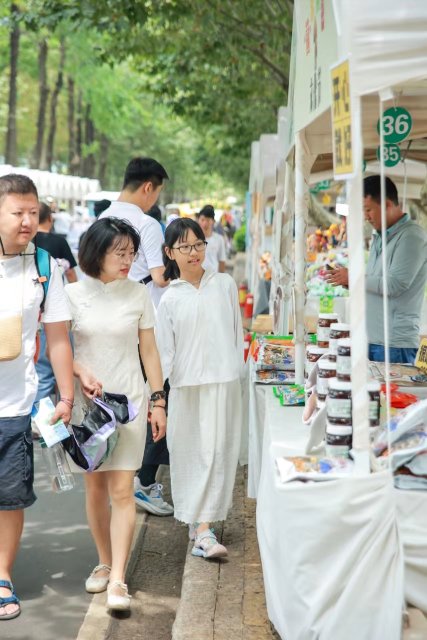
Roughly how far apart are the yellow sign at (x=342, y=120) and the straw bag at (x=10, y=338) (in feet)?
5.88

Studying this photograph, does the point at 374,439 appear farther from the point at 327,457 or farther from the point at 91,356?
the point at 91,356

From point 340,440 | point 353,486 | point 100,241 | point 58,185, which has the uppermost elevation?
point 58,185

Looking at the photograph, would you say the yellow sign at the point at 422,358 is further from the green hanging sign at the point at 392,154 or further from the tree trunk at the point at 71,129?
the tree trunk at the point at 71,129

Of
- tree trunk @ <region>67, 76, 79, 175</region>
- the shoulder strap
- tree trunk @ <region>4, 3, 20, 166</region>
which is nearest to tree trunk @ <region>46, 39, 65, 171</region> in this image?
tree trunk @ <region>67, 76, 79, 175</region>

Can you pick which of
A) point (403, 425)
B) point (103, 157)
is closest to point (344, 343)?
point (403, 425)

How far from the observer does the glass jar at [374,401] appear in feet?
11.5

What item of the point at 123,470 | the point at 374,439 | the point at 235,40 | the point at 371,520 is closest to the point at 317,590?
the point at 371,520

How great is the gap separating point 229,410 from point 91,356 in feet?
3.17

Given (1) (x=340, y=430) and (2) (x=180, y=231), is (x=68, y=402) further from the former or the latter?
(1) (x=340, y=430)

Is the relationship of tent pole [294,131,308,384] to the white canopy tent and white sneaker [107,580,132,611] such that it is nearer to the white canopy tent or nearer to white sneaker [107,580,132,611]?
white sneaker [107,580,132,611]

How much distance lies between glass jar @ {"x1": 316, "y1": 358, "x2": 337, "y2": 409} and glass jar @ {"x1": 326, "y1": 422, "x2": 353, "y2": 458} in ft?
1.30

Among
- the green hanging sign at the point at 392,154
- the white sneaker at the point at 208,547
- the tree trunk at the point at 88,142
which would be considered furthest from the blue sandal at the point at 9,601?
the tree trunk at the point at 88,142

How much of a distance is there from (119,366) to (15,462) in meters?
0.69

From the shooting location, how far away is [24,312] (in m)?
4.49
